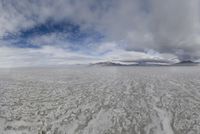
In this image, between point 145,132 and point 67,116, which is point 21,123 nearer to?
point 67,116

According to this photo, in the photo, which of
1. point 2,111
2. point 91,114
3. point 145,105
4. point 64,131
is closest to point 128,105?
point 145,105

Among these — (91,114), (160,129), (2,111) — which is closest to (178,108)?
(160,129)

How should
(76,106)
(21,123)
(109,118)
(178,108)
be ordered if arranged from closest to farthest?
(21,123) → (109,118) → (178,108) → (76,106)

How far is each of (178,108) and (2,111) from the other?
47.7 feet

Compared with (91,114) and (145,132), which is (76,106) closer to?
(91,114)

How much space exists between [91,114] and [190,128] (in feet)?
21.5

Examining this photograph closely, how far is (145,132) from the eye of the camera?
7.75 m

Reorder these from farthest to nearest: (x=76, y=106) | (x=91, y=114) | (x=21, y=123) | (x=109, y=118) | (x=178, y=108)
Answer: (x=76, y=106)
(x=178, y=108)
(x=91, y=114)
(x=109, y=118)
(x=21, y=123)

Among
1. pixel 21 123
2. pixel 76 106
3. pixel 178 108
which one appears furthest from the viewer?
pixel 76 106

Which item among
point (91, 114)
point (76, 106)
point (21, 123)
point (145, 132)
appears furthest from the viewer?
point (76, 106)

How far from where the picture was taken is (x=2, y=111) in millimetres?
10531

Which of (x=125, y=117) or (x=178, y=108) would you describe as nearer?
(x=125, y=117)

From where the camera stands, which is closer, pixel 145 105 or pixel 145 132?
pixel 145 132

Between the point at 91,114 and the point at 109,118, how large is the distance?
1.54m
